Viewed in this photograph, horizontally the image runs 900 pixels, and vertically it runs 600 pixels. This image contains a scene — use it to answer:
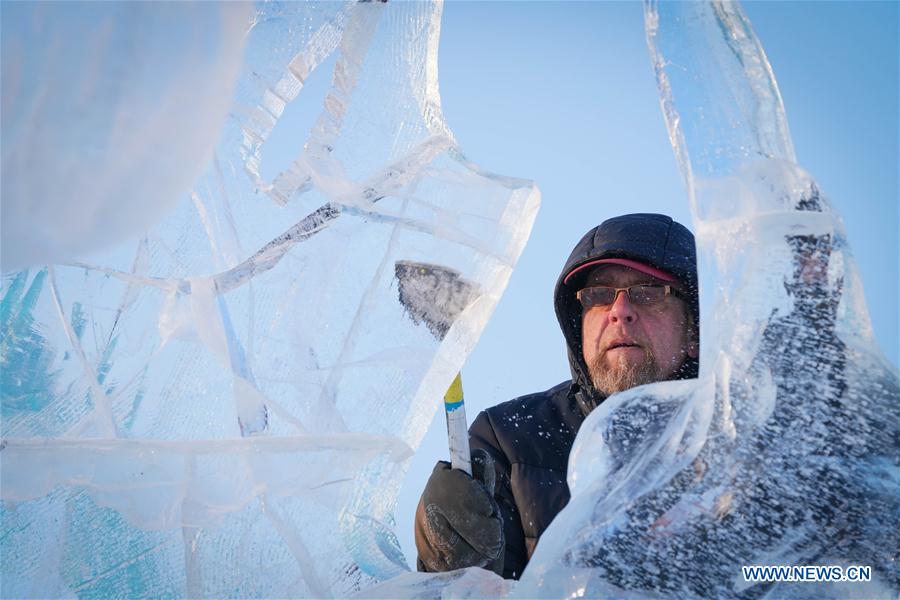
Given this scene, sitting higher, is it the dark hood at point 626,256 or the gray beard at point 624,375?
the dark hood at point 626,256

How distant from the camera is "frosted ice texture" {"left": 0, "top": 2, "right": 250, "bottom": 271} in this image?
119 cm

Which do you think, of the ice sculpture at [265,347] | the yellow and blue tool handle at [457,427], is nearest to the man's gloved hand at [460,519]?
the yellow and blue tool handle at [457,427]

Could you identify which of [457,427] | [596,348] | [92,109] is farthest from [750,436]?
[596,348]

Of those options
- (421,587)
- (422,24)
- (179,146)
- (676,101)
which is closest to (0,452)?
(179,146)

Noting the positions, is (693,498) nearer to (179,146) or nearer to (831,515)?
(831,515)

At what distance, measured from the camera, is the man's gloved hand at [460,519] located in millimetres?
1734

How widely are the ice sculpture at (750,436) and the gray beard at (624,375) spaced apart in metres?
1.44

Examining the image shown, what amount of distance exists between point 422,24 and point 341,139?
326 mm

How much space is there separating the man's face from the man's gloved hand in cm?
98

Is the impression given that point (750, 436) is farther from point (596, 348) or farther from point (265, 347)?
point (596, 348)

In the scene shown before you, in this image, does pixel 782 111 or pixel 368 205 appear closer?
pixel 782 111

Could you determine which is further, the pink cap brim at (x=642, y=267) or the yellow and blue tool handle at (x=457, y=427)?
the pink cap brim at (x=642, y=267)

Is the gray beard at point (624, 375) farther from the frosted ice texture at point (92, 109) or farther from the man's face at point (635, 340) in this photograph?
the frosted ice texture at point (92, 109)

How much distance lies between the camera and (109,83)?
1222 millimetres
